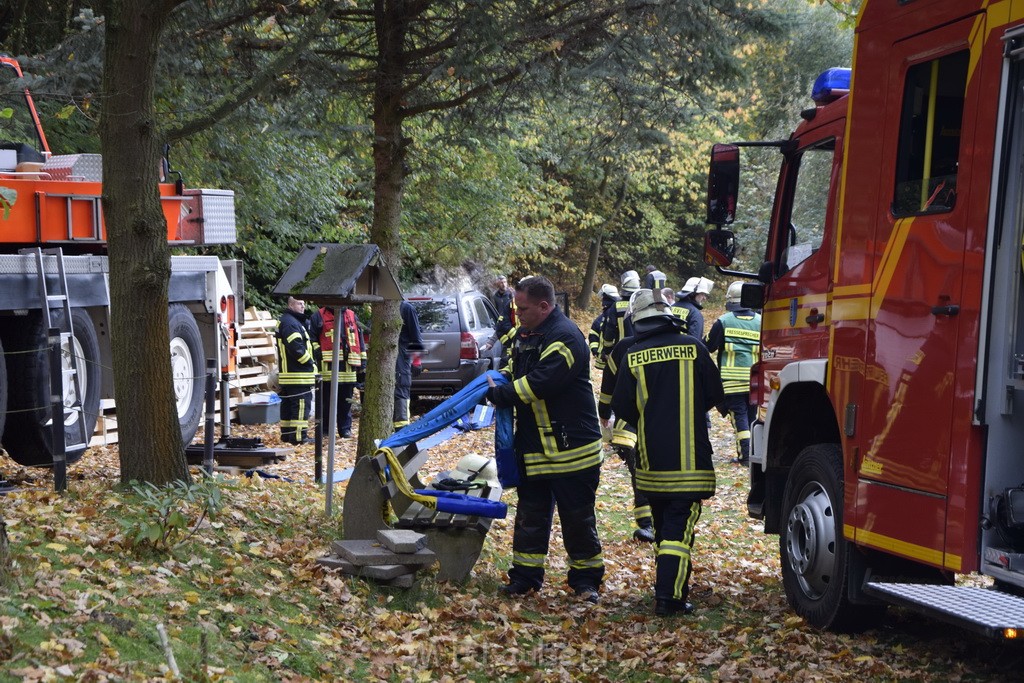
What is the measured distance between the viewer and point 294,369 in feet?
46.4

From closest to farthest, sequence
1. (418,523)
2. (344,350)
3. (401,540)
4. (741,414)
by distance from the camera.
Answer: (401,540) → (418,523) → (741,414) → (344,350)

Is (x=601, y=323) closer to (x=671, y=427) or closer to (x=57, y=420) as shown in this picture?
(x=671, y=427)

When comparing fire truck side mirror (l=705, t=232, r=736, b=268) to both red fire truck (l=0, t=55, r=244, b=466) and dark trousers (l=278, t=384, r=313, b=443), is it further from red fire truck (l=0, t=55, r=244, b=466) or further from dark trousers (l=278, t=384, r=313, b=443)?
dark trousers (l=278, t=384, r=313, b=443)

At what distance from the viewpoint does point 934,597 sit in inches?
203

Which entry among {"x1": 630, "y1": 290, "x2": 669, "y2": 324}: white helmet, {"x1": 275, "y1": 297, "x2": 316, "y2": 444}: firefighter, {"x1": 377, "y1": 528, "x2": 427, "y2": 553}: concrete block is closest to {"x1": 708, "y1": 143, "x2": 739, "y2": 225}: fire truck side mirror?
{"x1": 630, "y1": 290, "x2": 669, "y2": 324}: white helmet

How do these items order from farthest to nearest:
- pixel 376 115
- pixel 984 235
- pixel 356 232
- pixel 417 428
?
pixel 356 232 < pixel 376 115 < pixel 417 428 < pixel 984 235

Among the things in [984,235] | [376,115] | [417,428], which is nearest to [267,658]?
[417,428]

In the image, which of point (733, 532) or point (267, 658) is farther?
point (733, 532)

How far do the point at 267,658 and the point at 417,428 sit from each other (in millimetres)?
2474

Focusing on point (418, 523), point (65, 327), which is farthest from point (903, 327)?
point (65, 327)

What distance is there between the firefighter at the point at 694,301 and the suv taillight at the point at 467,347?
494 cm

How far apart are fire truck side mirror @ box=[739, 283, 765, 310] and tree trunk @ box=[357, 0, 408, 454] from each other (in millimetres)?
3987

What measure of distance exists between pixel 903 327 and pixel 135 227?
15.7ft

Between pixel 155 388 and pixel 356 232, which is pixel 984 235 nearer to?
pixel 155 388
